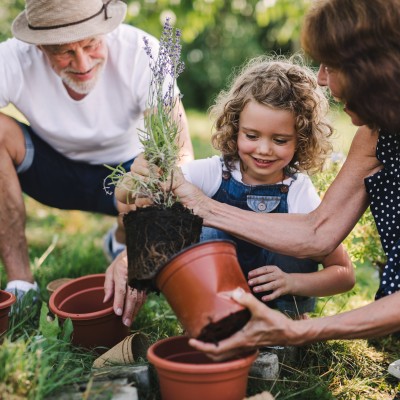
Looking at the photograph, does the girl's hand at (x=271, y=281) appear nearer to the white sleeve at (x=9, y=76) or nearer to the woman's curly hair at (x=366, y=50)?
the woman's curly hair at (x=366, y=50)

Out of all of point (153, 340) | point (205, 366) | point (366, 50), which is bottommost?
point (153, 340)

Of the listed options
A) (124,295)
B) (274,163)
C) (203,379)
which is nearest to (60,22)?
(274,163)

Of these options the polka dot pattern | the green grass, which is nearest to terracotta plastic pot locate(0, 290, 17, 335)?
the green grass

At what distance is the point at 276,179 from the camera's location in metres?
2.78

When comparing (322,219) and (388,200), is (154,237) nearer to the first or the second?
(322,219)

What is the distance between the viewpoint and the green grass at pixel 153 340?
1864 millimetres

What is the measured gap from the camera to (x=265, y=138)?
2.56 meters

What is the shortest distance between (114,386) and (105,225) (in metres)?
2.66

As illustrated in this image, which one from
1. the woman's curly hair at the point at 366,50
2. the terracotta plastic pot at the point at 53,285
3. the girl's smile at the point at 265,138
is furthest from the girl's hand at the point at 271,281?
the terracotta plastic pot at the point at 53,285

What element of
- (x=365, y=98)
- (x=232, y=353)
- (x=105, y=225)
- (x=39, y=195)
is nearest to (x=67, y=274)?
(x=39, y=195)

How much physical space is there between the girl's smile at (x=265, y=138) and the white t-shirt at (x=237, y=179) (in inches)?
5.2

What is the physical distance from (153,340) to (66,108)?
148cm

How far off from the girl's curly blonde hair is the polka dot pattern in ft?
1.25

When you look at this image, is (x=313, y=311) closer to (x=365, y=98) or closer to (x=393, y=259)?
(x=393, y=259)
